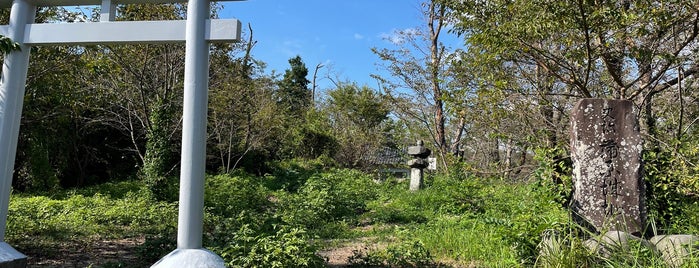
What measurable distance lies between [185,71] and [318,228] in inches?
179

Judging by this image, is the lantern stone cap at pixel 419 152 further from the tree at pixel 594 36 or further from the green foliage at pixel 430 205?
the tree at pixel 594 36

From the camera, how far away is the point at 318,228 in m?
7.11

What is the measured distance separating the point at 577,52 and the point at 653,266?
107 inches

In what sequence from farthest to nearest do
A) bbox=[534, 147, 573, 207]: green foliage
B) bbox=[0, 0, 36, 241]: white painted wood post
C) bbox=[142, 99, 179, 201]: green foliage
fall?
bbox=[142, 99, 179, 201]: green foliage → bbox=[534, 147, 573, 207]: green foliage → bbox=[0, 0, 36, 241]: white painted wood post

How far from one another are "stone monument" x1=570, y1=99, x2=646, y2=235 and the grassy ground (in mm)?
322

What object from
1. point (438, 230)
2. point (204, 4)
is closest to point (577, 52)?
point (438, 230)

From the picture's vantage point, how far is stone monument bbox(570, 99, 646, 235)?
13.7 ft

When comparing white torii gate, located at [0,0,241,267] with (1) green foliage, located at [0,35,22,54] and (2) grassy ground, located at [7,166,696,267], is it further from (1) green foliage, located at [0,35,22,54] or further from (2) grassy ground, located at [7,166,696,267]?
(2) grassy ground, located at [7,166,696,267]

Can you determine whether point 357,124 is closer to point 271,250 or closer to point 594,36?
point 594,36

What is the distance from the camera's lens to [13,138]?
3.59 meters

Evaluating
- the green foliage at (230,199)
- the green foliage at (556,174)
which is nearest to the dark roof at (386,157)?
the green foliage at (230,199)

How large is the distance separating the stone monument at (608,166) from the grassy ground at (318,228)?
322 mm

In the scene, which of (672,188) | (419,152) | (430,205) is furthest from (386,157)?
(672,188)

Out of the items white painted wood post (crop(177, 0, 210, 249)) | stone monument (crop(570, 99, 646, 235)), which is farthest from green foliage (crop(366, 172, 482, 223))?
→ white painted wood post (crop(177, 0, 210, 249))
